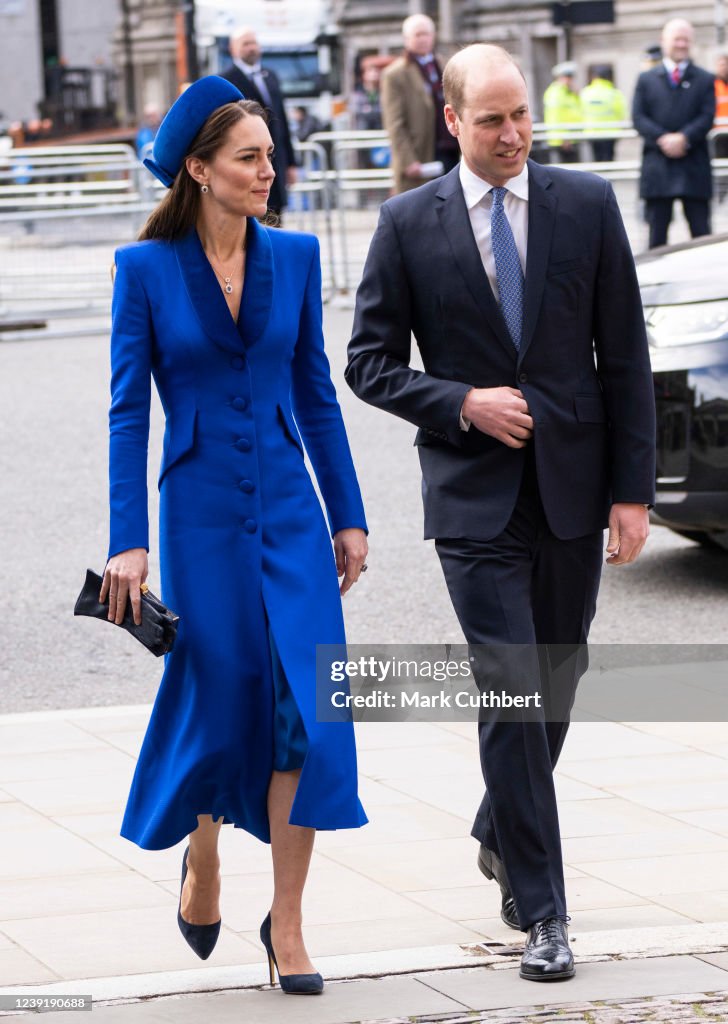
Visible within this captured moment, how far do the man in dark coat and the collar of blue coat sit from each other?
40.2ft

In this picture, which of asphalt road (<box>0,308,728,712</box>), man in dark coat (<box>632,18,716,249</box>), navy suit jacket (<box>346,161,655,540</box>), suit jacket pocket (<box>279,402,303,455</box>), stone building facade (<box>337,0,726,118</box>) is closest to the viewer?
suit jacket pocket (<box>279,402,303,455</box>)

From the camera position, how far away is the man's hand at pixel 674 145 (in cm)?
1605

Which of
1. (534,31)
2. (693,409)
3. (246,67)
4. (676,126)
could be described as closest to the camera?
(693,409)

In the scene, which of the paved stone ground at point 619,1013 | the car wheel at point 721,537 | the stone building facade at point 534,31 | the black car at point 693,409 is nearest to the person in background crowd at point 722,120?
the car wheel at point 721,537

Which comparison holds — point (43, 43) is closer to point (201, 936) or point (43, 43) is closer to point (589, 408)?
point (589, 408)

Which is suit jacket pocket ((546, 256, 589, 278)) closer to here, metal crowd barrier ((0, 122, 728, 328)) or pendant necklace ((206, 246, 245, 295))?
pendant necklace ((206, 246, 245, 295))

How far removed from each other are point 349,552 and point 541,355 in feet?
1.90

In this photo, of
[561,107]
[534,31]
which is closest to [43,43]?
[534,31]

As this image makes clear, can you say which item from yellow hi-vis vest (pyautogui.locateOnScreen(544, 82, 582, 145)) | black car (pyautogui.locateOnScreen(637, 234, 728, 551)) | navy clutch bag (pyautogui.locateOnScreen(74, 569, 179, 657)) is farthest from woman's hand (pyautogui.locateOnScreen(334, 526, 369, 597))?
yellow hi-vis vest (pyautogui.locateOnScreen(544, 82, 582, 145))

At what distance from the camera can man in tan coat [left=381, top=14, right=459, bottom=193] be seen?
53.8 ft

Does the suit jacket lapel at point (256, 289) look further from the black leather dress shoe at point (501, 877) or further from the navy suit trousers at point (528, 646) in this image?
the black leather dress shoe at point (501, 877)

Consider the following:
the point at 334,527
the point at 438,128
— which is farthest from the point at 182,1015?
the point at 438,128

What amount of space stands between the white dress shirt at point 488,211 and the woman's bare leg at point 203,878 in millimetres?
→ 1275

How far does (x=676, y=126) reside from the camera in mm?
16344
